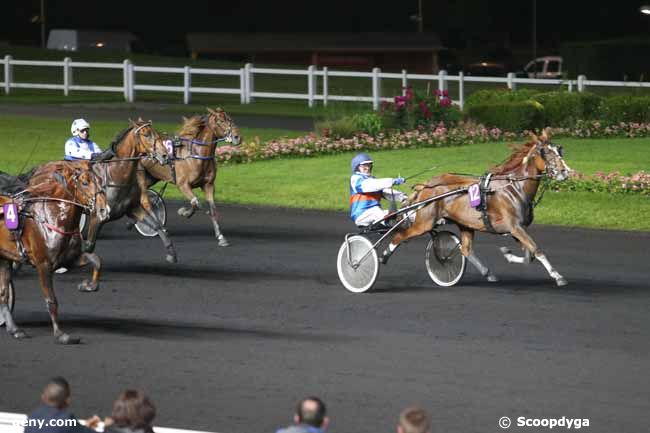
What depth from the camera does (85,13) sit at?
83.4 m

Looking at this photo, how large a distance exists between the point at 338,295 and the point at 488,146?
13.4 metres

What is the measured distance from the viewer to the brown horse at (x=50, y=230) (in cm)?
1160

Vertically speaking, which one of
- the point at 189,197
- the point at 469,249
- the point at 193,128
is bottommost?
the point at 469,249

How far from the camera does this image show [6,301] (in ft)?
39.3

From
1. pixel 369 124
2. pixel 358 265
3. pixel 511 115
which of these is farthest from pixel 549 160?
pixel 511 115

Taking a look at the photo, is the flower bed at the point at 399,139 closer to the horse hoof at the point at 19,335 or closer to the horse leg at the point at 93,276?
the horse leg at the point at 93,276

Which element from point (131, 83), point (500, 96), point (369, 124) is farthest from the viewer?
point (131, 83)

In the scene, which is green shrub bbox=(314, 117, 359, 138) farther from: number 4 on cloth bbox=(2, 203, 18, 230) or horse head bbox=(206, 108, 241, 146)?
number 4 on cloth bbox=(2, 203, 18, 230)

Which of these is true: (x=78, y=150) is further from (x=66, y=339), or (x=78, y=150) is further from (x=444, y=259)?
(x=66, y=339)

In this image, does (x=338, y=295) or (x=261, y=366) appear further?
(x=338, y=295)

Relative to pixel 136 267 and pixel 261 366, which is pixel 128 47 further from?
pixel 261 366

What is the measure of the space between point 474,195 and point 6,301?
4.90 meters

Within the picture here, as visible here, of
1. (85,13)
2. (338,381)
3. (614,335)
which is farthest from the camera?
(85,13)

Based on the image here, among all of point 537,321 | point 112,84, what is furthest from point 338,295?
point 112,84
